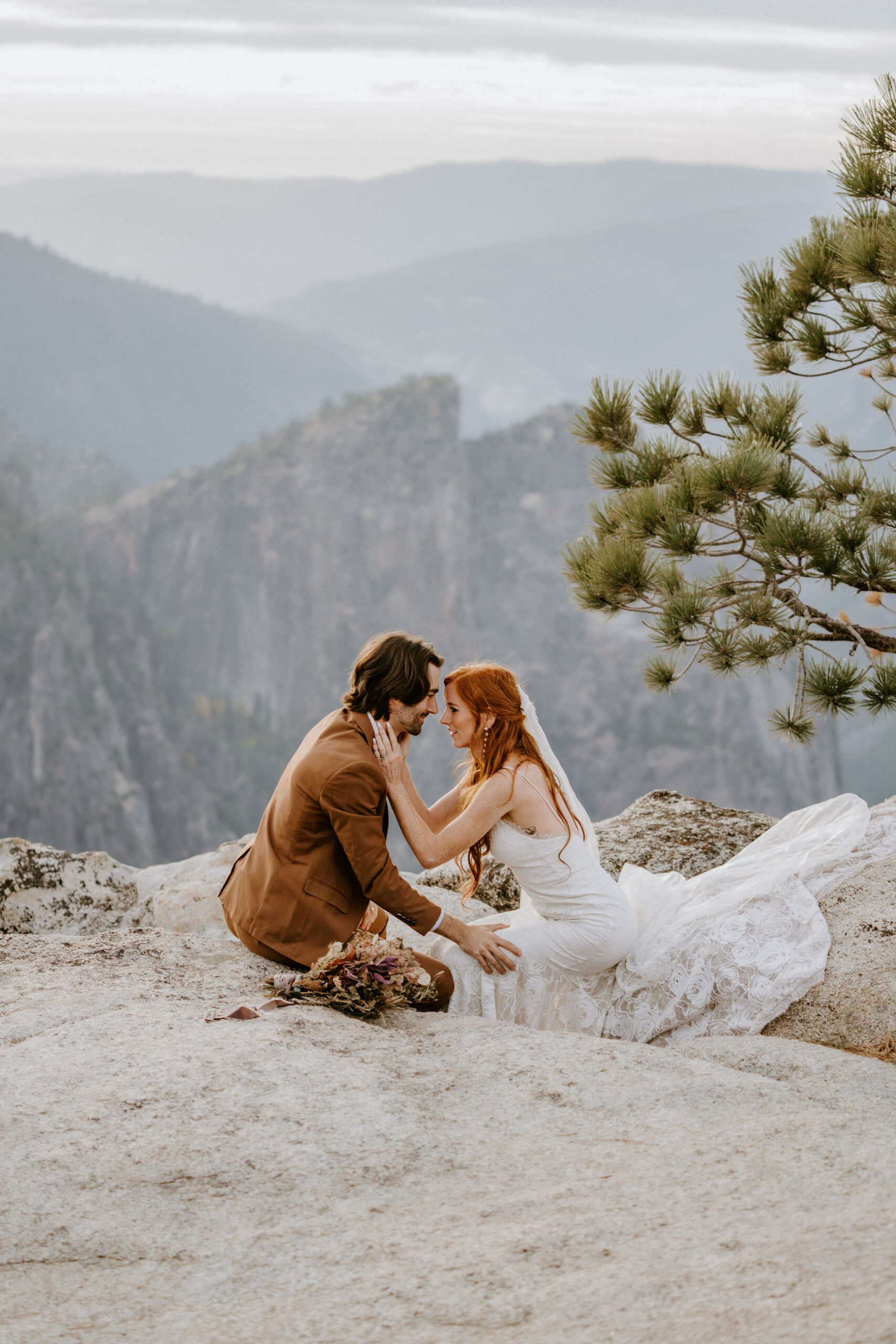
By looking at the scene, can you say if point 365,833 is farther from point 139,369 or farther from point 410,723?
point 139,369

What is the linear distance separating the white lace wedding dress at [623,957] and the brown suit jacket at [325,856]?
368 millimetres

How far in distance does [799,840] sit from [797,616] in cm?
117

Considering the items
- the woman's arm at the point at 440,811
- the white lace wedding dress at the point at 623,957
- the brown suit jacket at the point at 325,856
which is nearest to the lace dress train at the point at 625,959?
the white lace wedding dress at the point at 623,957

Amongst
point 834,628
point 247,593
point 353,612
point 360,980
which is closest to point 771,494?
point 834,628

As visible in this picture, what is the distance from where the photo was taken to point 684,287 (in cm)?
17500

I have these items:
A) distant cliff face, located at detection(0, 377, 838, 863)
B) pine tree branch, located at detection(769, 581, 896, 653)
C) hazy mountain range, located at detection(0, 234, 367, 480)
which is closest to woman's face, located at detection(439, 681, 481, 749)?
pine tree branch, located at detection(769, 581, 896, 653)

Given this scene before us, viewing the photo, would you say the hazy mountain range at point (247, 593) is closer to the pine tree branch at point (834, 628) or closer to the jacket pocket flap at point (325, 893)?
the pine tree branch at point (834, 628)

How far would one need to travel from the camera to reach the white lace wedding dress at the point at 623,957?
3.79 metres

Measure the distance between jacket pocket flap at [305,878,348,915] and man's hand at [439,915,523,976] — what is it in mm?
348

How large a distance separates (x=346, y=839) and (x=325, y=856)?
19cm

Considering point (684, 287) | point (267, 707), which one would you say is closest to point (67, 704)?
point (267, 707)

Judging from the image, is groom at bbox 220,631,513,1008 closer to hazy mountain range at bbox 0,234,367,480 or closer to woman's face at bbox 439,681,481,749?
woman's face at bbox 439,681,481,749

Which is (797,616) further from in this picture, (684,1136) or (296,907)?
(684,1136)

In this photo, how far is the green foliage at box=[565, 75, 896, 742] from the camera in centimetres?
482
